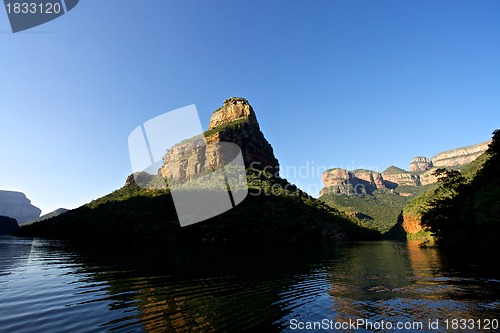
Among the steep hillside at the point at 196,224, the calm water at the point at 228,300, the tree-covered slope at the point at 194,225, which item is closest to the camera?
the calm water at the point at 228,300

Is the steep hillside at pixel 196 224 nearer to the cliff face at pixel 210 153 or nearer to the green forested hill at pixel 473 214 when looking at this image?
the cliff face at pixel 210 153

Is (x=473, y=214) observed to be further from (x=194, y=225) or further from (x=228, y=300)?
(x=194, y=225)

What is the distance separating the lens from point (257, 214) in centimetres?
11081

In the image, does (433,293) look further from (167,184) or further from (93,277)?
(167,184)

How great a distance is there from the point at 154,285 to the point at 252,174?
452 feet

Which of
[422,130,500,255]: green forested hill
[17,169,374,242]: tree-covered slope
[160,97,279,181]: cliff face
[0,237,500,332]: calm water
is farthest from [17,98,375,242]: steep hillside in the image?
[0,237,500,332]: calm water

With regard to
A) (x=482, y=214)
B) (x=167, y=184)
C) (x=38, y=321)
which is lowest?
(x=38, y=321)

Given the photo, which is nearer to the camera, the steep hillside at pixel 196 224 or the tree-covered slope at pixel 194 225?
the tree-covered slope at pixel 194 225

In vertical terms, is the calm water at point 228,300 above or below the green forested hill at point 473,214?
below

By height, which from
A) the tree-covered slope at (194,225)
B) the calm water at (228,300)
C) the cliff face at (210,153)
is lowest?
the calm water at (228,300)

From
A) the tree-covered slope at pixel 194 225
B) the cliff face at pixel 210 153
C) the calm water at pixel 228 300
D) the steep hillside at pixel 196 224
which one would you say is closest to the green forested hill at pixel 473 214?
the calm water at pixel 228 300

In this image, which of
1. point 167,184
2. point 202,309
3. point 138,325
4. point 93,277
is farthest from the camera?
point 167,184

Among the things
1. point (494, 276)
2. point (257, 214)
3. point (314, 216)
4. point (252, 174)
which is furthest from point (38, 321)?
point (252, 174)

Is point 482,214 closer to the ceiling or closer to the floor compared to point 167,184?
closer to the floor
